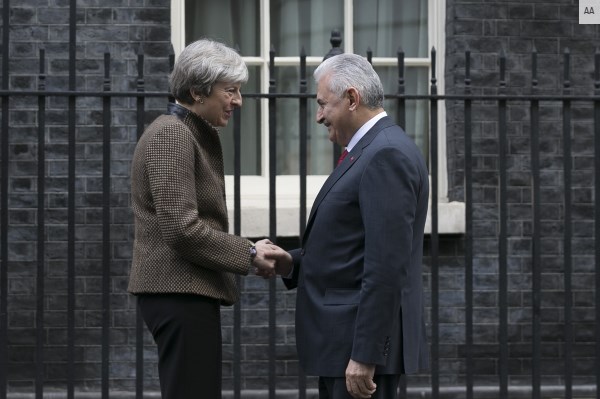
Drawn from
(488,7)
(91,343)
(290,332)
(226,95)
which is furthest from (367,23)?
(226,95)

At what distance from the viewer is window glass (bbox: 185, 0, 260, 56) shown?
7727mm

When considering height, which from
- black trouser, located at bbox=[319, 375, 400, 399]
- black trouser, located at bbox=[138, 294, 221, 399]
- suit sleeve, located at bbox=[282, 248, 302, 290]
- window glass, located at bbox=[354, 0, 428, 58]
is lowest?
black trouser, located at bbox=[319, 375, 400, 399]

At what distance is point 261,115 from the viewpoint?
7664mm

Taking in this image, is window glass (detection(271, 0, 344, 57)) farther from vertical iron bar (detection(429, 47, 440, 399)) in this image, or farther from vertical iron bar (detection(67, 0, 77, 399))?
vertical iron bar (detection(67, 0, 77, 399))

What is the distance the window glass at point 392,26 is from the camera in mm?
7836

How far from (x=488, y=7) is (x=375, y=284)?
4.10m

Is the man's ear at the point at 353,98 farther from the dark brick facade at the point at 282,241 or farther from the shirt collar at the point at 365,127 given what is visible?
the dark brick facade at the point at 282,241

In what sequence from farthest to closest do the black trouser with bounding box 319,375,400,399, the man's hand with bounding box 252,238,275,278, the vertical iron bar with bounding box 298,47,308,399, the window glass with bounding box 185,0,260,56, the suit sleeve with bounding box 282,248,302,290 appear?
the window glass with bounding box 185,0,260,56
the vertical iron bar with bounding box 298,47,308,399
the suit sleeve with bounding box 282,248,302,290
the man's hand with bounding box 252,238,275,278
the black trouser with bounding box 319,375,400,399

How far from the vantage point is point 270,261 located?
4316mm

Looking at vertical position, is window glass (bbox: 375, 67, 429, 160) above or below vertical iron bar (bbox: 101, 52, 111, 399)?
above

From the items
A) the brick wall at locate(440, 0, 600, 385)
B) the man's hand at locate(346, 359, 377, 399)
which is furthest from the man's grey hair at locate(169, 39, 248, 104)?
the brick wall at locate(440, 0, 600, 385)

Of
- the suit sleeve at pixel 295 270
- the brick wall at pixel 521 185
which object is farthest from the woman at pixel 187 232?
the brick wall at pixel 521 185

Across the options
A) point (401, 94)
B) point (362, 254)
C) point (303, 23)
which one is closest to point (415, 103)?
point (303, 23)

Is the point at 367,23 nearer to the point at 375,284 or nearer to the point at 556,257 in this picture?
the point at 556,257
